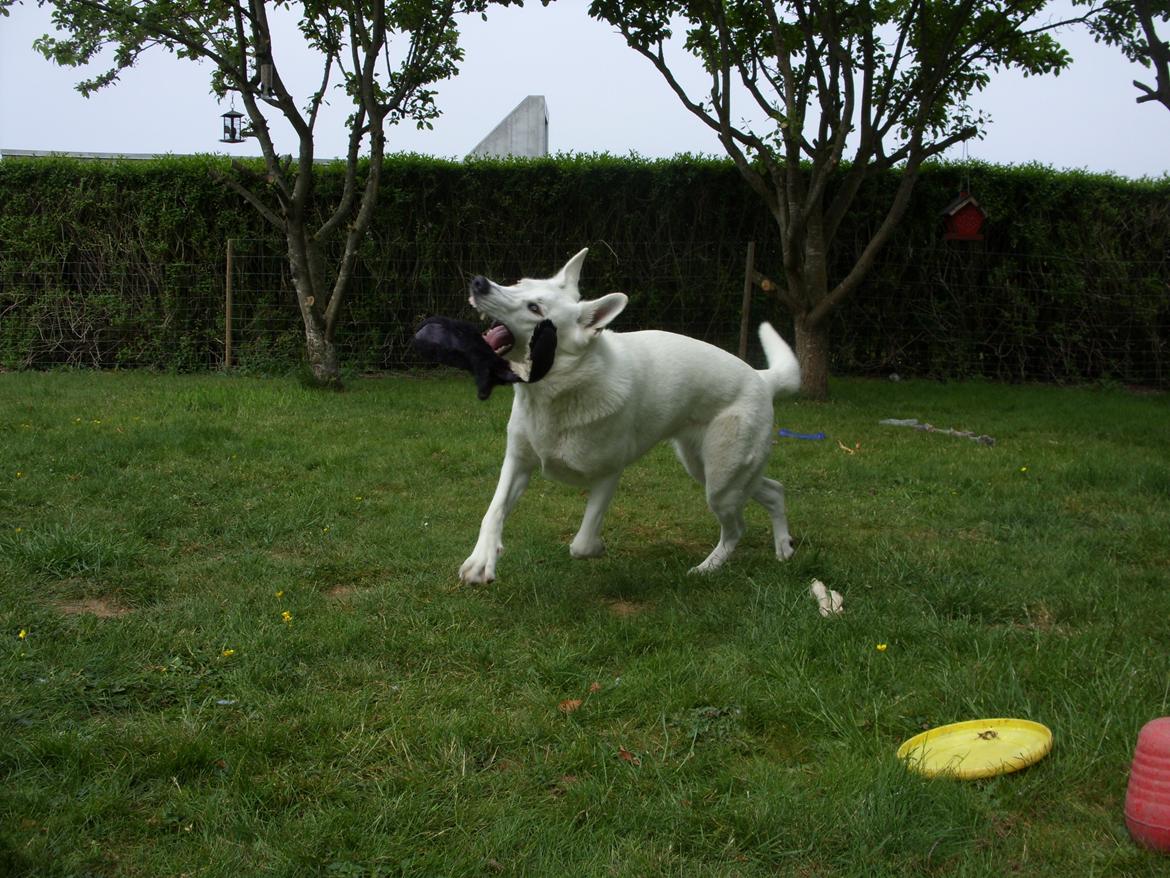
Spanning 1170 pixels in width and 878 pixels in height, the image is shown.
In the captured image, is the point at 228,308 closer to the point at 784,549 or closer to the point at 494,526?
the point at 784,549

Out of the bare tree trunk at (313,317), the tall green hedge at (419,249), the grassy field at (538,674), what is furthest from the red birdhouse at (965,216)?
the bare tree trunk at (313,317)

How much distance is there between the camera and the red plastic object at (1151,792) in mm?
2303

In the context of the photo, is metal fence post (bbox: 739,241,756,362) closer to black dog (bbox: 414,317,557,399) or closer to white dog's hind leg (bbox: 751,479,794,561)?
white dog's hind leg (bbox: 751,479,794,561)

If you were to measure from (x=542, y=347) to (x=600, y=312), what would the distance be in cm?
35

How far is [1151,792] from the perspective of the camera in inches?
91.7

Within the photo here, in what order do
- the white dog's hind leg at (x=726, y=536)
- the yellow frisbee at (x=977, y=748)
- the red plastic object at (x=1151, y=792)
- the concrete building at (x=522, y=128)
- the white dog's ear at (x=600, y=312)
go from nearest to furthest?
the red plastic object at (x=1151, y=792) < the yellow frisbee at (x=977, y=748) < the white dog's ear at (x=600, y=312) < the white dog's hind leg at (x=726, y=536) < the concrete building at (x=522, y=128)

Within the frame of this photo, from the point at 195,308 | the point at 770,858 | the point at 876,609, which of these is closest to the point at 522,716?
the point at 770,858

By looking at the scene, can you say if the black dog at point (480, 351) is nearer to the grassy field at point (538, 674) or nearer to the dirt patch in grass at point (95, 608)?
the grassy field at point (538, 674)

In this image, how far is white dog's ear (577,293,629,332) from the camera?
404 cm

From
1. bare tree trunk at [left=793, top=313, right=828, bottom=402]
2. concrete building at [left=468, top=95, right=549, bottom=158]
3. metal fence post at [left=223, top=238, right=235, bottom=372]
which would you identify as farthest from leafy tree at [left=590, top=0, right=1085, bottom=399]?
concrete building at [left=468, top=95, right=549, bottom=158]

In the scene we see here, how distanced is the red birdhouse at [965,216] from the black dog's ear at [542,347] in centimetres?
958

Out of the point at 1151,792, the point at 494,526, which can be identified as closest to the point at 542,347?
the point at 494,526

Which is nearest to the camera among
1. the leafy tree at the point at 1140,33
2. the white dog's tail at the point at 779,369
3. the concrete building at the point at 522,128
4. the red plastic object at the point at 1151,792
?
the red plastic object at the point at 1151,792

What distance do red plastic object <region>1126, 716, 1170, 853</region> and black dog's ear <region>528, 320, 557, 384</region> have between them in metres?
2.40
